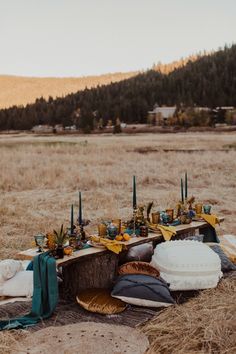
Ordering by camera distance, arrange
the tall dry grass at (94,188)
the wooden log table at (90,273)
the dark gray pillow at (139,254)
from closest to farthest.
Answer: the wooden log table at (90,273) → the dark gray pillow at (139,254) → the tall dry grass at (94,188)

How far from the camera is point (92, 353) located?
4.24 meters

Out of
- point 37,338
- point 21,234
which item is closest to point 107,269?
point 37,338

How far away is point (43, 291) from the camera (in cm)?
520

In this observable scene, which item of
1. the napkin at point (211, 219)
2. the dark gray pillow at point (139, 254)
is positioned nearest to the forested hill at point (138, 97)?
the napkin at point (211, 219)

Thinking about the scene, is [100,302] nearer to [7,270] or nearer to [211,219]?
[7,270]

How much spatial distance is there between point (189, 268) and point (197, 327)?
1.11 metres

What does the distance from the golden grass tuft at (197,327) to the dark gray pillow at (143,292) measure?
0.14 metres

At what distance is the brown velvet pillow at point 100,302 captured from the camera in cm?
525

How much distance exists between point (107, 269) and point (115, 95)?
123422 mm

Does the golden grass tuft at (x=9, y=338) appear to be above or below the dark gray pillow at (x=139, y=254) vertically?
below

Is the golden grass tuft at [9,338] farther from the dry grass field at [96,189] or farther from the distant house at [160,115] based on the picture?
the distant house at [160,115]

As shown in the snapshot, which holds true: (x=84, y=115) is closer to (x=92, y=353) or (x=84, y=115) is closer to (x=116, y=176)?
(x=116, y=176)

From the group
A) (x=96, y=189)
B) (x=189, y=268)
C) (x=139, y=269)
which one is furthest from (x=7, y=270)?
(x=96, y=189)

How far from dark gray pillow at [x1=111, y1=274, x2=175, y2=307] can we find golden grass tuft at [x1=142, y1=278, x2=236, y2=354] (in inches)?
5.7
